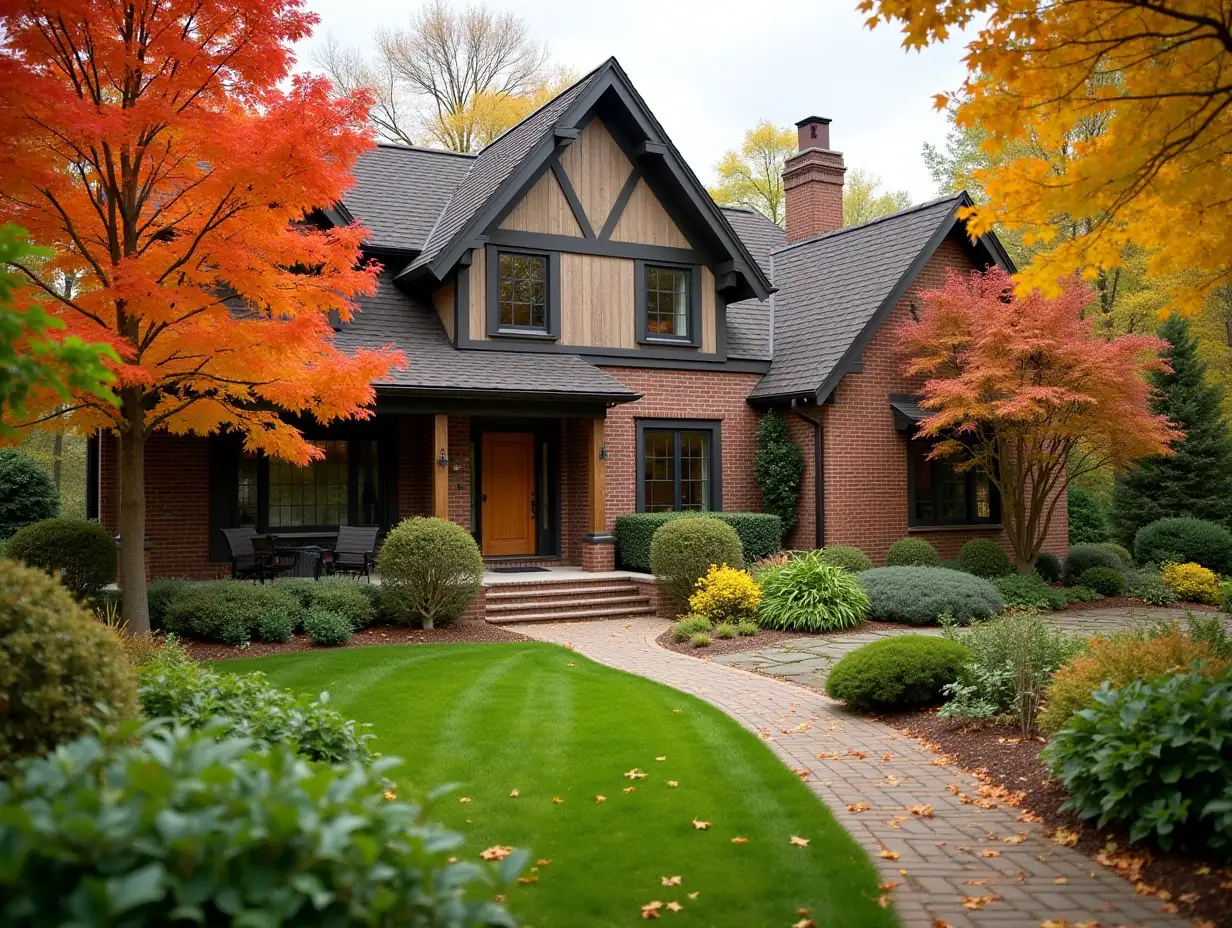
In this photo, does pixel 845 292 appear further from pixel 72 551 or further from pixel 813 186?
pixel 72 551

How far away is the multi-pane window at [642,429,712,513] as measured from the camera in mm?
17797

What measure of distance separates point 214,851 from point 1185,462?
23079 millimetres

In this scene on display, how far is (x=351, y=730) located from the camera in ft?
17.6

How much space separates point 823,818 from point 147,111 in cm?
794

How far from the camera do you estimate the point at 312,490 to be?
16172 millimetres

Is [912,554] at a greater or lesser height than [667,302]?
lesser

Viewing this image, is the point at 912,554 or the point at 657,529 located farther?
the point at 912,554

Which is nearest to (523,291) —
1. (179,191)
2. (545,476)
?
(545,476)

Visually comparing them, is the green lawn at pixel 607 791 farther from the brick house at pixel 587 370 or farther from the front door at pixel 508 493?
the front door at pixel 508 493

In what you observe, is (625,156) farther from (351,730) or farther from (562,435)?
(351,730)

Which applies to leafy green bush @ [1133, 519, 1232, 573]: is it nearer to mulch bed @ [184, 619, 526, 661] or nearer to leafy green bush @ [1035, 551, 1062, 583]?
leafy green bush @ [1035, 551, 1062, 583]

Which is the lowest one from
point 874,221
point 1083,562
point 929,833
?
point 929,833

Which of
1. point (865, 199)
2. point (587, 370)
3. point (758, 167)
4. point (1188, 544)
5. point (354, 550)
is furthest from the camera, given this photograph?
point (865, 199)

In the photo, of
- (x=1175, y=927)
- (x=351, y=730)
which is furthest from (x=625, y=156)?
(x=1175, y=927)
